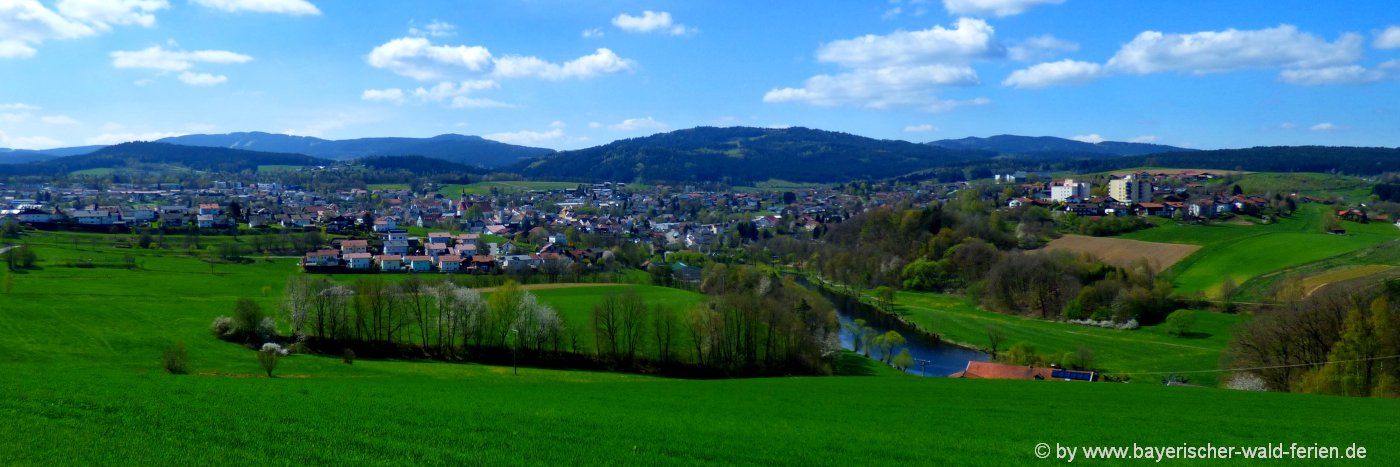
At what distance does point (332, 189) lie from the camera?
17750 centimetres

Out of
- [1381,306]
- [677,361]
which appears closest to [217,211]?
[677,361]

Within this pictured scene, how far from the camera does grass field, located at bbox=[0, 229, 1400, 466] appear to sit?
35.0 feet

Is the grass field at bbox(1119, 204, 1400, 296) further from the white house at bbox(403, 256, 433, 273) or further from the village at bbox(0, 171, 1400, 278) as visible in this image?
the white house at bbox(403, 256, 433, 273)

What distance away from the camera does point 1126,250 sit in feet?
264

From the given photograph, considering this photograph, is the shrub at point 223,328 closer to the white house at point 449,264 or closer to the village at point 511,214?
the village at point 511,214

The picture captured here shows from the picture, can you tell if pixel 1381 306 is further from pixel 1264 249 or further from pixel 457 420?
pixel 1264 249

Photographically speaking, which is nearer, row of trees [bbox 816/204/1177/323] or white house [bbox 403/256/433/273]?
row of trees [bbox 816/204/1177/323]

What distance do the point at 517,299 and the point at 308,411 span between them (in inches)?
1101

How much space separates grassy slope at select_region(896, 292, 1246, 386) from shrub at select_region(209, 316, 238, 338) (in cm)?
4353

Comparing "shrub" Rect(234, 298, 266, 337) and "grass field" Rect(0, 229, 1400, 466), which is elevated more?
"grass field" Rect(0, 229, 1400, 466)

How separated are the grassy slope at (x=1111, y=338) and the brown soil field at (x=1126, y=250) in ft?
55.2

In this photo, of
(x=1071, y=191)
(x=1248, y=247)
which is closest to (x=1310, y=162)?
(x=1071, y=191)

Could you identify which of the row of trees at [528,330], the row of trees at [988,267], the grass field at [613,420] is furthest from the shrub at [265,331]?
the row of trees at [988,267]

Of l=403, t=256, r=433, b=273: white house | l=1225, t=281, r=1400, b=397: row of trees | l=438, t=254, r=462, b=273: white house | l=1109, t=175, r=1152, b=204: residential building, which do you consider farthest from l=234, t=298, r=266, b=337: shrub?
l=1109, t=175, r=1152, b=204: residential building
